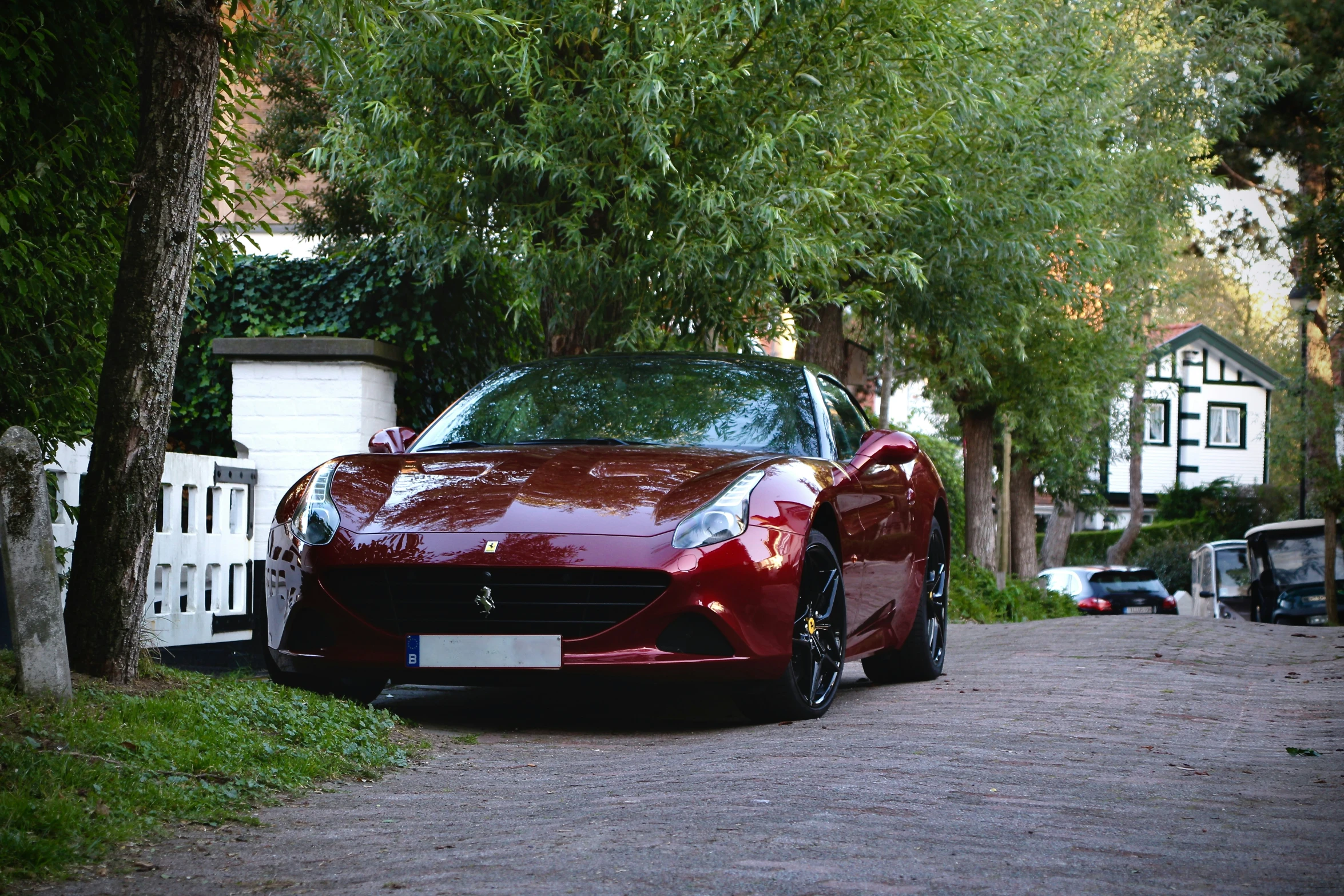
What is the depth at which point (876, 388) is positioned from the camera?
147ft

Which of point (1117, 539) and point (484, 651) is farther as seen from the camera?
point (1117, 539)

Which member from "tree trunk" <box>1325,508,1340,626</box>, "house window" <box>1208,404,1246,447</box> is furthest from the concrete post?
"house window" <box>1208,404,1246,447</box>

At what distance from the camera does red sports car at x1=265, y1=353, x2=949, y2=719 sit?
548 cm

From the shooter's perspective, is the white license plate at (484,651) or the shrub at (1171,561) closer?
the white license plate at (484,651)

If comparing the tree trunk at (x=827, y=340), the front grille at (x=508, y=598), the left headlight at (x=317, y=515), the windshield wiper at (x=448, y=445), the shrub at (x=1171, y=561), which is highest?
the tree trunk at (x=827, y=340)

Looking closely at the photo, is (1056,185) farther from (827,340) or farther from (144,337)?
(144,337)

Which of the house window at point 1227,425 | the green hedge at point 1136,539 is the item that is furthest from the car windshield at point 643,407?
the house window at point 1227,425

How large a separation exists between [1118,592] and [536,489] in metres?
29.4

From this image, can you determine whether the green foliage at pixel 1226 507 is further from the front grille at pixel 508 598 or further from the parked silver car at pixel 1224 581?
the front grille at pixel 508 598

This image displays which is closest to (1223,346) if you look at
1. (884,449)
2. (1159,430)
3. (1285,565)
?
(1159,430)

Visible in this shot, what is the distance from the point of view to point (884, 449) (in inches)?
272

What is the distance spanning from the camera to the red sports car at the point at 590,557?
548cm

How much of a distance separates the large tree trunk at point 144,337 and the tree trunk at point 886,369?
1328cm

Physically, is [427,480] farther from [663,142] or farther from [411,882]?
[663,142]
